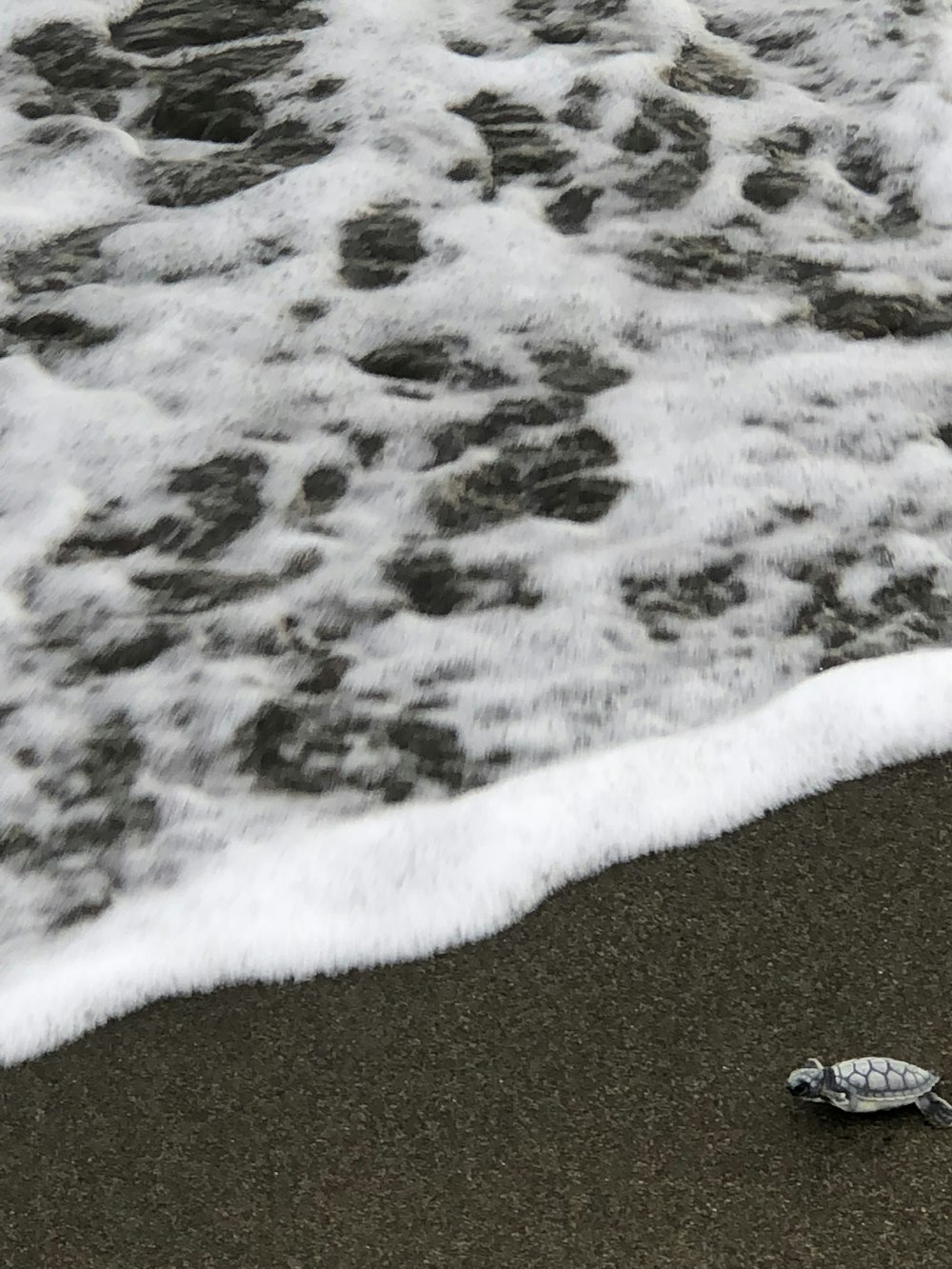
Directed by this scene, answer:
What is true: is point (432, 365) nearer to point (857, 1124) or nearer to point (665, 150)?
point (665, 150)

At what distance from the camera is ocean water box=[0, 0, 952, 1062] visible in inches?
87.1

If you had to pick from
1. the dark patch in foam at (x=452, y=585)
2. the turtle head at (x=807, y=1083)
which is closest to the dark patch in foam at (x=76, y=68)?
the dark patch in foam at (x=452, y=585)

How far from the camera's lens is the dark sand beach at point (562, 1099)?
5.62ft

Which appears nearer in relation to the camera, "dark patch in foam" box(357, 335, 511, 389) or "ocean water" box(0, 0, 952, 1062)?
"ocean water" box(0, 0, 952, 1062)

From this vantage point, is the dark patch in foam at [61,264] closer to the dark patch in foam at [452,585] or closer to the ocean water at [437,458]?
the ocean water at [437,458]

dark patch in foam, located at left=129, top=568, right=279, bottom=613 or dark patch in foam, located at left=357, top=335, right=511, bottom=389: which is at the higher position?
dark patch in foam, located at left=357, top=335, right=511, bottom=389

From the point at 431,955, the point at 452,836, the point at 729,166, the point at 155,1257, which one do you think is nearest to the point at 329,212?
the point at 729,166

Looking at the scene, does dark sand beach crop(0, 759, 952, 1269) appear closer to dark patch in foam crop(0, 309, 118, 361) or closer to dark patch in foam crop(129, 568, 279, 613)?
dark patch in foam crop(129, 568, 279, 613)

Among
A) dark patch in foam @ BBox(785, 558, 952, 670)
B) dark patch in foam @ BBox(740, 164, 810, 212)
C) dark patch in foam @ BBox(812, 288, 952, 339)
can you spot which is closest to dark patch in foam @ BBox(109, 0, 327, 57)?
dark patch in foam @ BBox(740, 164, 810, 212)

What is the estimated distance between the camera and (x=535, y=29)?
430cm

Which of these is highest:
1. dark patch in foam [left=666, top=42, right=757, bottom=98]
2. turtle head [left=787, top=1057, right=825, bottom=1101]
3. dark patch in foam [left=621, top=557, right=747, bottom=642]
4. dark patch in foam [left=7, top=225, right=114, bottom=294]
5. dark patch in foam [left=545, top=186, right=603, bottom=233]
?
dark patch in foam [left=666, top=42, right=757, bottom=98]

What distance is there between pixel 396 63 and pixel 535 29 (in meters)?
0.53

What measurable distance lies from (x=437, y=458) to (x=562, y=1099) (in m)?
1.58

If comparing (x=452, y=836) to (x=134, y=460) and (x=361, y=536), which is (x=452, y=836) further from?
(x=134, y=460)
